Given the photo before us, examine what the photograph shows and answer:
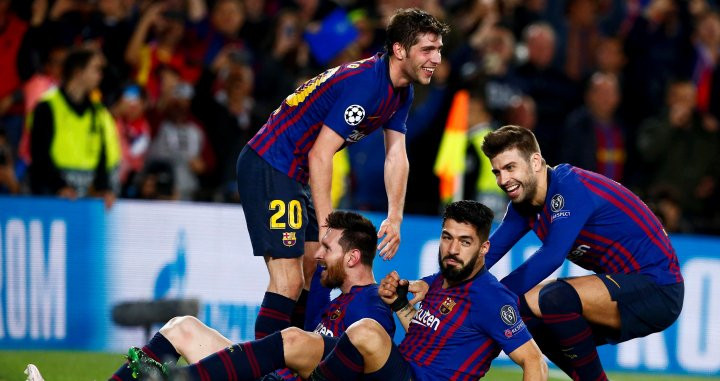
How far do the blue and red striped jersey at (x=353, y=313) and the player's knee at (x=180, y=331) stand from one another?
53cm

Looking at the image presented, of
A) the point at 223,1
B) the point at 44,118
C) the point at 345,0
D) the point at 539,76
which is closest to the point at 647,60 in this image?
the point at 539,76

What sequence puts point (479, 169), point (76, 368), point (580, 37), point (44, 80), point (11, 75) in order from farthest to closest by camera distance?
point (580, 37) < point (479, 169) < point (11, 75) < point (44, 80) < point (76, 368)

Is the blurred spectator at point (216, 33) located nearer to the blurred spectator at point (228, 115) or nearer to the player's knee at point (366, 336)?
the blurred spectator at point (228, 115)

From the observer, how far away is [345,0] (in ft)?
45.1

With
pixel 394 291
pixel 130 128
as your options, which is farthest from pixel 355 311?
pixel 130 128

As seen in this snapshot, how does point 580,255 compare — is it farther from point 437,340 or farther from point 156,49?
point 156,49

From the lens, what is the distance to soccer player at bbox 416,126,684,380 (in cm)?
704

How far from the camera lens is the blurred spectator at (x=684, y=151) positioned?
1269 centimetres

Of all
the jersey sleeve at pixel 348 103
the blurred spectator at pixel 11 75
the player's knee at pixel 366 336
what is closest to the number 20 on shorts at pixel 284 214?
the jersey sleeve at pixel 348 103

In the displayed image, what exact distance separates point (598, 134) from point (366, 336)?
7.15 meters

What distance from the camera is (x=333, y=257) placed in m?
6.98

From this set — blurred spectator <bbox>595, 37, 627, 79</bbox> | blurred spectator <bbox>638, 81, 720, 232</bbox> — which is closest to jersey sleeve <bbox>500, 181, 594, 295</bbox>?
blurred spectator <bbox>638, 81, 720, 232</bbox>

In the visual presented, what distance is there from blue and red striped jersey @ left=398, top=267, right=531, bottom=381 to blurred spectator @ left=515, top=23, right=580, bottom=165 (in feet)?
21.9

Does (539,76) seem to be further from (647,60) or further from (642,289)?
(642,289)
